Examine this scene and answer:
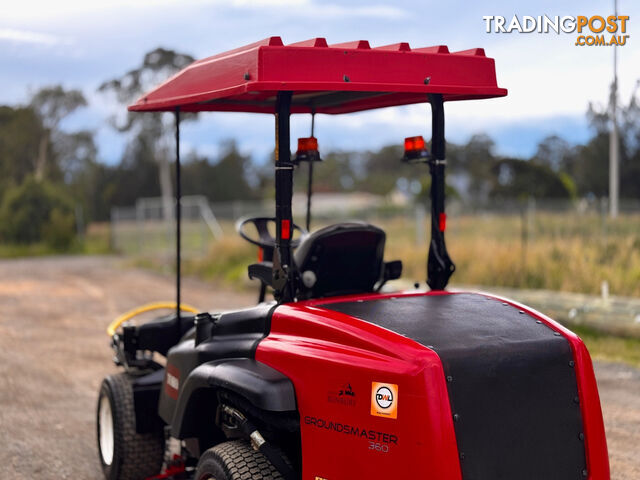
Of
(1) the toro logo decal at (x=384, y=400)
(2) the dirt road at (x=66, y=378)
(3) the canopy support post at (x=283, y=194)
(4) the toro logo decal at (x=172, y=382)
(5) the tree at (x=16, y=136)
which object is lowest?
(2) the dirt road at (x=66, y=378)

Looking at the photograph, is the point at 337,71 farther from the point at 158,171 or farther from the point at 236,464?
the point at 158,171

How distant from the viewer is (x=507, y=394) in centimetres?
346

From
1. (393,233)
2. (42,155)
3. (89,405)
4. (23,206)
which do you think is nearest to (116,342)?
(89,405)

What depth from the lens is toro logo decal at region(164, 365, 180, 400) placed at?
15.1 feet

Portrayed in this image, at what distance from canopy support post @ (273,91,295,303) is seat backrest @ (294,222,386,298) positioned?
15 cm

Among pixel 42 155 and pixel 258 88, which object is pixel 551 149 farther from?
pixel 42 155

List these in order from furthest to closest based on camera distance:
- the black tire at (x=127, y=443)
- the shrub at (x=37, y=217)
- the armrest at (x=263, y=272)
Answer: the shrub at (x=37, y=217), the black tire at (x=127, y=443), the armrest at (x=263, y=272)

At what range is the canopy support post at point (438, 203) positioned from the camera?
4520 mm

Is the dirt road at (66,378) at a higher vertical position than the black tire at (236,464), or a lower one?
lower

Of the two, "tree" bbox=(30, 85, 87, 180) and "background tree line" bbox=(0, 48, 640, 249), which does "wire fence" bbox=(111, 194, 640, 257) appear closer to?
"background tree line" bbox=(0, 48, 640, 249)

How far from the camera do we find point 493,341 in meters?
3.53

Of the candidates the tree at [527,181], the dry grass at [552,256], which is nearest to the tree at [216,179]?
the tree at [527,181]

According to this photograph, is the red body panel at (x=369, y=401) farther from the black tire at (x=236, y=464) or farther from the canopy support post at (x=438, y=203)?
the canopy support post at (x=438, y=203)

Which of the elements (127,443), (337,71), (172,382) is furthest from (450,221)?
(337,71)
